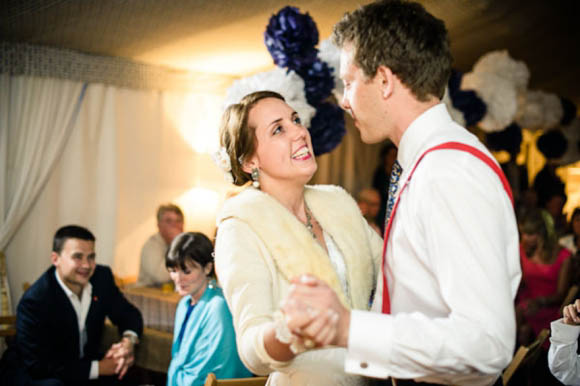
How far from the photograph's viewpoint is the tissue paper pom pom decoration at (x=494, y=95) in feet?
13.0

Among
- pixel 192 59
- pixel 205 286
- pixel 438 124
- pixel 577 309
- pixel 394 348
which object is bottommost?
pixel 205 286

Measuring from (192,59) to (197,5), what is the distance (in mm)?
1669

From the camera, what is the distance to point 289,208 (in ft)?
5.24

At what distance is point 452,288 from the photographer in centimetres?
88

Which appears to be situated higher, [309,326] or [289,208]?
[289,208]

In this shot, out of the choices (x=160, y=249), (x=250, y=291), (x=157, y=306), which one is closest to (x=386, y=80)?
(x=250, y=291)

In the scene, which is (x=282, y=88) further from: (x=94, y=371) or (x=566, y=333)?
(x=94, y=371)

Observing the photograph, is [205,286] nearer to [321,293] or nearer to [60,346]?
[60,346]

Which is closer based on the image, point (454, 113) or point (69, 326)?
point (69, 326)

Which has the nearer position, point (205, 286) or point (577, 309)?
point (577, 309)

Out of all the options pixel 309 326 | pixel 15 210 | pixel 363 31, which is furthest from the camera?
pixel 15 210

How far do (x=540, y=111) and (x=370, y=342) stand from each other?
489cm

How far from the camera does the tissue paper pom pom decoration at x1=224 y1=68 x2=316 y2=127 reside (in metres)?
2.58

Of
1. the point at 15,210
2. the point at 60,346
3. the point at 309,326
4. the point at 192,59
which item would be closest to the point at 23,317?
the point at 60,346
